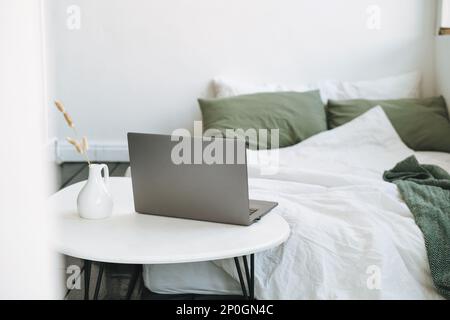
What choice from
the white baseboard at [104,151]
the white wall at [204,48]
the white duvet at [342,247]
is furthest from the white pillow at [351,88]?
the white duvet at [342,247]

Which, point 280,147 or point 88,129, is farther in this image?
point 88,129

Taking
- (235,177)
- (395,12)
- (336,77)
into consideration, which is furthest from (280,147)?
(235,177)

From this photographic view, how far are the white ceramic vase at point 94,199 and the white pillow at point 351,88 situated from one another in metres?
2.28

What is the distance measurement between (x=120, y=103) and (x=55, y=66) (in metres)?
0.54

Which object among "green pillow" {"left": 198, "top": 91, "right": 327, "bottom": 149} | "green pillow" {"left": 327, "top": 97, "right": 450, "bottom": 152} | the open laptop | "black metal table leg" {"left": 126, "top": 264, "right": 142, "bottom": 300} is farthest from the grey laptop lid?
"green pillow" {"left": 327, "top": 97, "right": 450, "bottom": 152}

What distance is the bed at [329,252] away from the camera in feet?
5.93

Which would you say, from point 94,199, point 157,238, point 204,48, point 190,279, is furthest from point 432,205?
point 204,48

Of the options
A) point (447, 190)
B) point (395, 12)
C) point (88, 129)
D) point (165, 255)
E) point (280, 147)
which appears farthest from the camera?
point (88, 129)

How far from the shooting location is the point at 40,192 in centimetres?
42

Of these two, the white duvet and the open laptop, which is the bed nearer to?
the white duvet

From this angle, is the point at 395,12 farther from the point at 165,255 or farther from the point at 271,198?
the point at 165,255

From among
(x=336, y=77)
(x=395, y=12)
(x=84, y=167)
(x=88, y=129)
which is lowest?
(x=84, y=167)

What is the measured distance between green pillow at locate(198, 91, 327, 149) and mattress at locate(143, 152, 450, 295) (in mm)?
1548

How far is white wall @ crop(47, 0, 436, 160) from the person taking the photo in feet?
13.5
